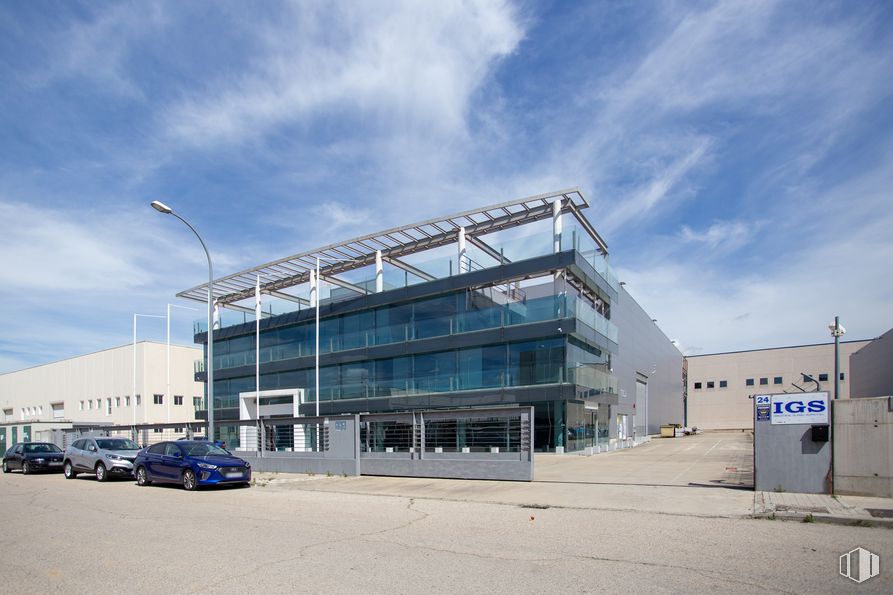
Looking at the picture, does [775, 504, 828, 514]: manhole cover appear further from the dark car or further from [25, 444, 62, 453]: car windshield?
[25, 444, 62, 453]: car windshield

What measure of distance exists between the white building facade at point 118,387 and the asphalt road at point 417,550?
45410 mm

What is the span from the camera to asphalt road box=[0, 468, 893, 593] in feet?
22.6

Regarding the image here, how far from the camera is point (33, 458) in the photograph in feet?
86.8

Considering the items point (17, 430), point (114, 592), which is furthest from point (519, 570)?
point (17, 430)

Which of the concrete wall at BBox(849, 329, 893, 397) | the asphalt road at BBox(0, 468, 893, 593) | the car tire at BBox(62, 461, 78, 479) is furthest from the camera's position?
the concrete wall at BBox(849, 329, 893, 397)

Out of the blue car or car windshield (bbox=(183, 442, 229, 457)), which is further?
car windshield (bbox=(183, 442, 229, 457))

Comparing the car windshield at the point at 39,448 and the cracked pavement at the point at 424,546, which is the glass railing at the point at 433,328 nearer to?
the car windshield at the point at 39,448

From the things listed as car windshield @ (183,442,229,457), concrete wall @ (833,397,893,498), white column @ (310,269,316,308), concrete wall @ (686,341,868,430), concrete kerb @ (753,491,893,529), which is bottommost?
concrete wall @ (686,341,868,430)

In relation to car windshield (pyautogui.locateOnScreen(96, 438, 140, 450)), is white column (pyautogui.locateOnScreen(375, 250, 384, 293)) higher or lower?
higher

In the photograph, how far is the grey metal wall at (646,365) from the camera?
161 ft

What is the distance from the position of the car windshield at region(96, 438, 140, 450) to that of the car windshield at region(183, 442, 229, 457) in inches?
230

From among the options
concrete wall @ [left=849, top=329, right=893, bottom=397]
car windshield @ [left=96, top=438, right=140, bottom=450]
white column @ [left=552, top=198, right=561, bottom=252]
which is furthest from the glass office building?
concrete wall @ [left=849, top=329, right=893, bottom=397]

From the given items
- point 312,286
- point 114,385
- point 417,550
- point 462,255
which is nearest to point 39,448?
point 312,286

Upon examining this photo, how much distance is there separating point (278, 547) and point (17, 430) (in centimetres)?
3912
